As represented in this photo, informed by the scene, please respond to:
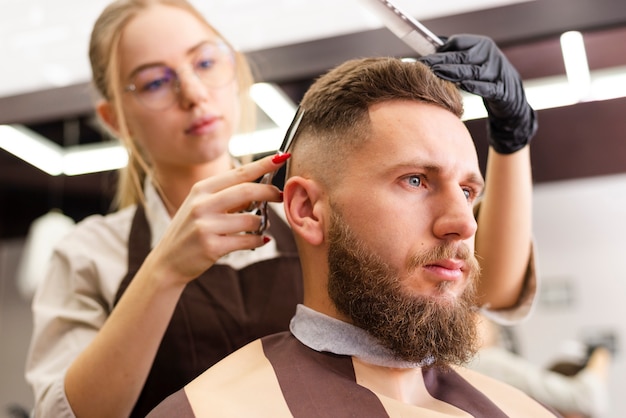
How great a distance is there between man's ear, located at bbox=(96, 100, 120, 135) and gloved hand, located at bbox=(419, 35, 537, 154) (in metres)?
0.91

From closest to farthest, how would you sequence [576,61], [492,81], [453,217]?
[453,217], [492,81], [576,61]

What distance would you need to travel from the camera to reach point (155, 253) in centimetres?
153

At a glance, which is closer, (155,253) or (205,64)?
(155,253)

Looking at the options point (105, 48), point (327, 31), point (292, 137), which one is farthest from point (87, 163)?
point (292, 137)

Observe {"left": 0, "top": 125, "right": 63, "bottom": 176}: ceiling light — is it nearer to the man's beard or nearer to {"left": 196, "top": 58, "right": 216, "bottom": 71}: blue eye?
{"left": 196, "top": 58, "right": 216, "bottom": 71}: blue eye

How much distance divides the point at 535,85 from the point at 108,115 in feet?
6.15

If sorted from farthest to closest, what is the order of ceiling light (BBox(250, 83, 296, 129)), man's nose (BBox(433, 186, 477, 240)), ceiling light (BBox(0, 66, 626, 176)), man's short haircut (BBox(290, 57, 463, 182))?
ceiling light (BBox(250, 83, 296, 129)), ceiling light (BBox(0, 66, 626, 176)), man's short haircut (BBox(290, 57, 463, 182)), man's nose (BBox(433, 186, 477, 240))

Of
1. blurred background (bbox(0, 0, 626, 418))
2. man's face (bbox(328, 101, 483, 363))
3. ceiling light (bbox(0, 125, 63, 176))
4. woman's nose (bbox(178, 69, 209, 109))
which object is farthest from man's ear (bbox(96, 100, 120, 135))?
ceiling light (bbox(0, 125, 63, 176))

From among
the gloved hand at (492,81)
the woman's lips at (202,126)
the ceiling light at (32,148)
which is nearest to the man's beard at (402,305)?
the gloved hand at (492,81)

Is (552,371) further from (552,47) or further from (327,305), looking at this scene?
(327,305)

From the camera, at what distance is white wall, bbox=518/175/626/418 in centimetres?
302

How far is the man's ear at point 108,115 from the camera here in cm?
199

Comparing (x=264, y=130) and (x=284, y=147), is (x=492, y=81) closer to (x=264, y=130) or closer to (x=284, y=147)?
(x=284, y=147)

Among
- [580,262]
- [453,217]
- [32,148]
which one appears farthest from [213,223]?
[32,148]
